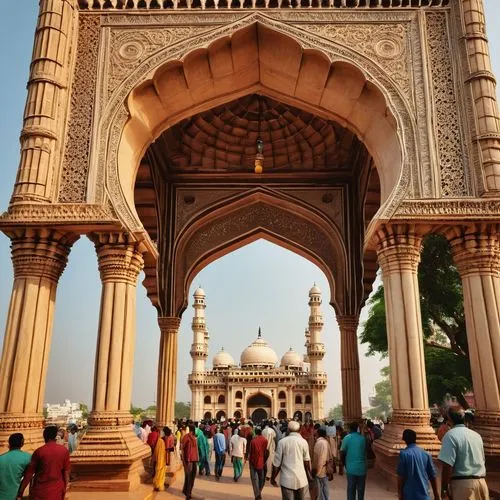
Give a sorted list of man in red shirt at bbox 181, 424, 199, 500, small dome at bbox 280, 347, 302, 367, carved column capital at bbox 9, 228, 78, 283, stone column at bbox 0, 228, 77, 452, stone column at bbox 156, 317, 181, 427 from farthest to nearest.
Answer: small dome at bbox 280, 347, 302, 367
stone column at bbox 156, 317, 181, 427
carved column capital at bbox 9, 228, 78, 283
man in red shirt at bbox 181, 424, 199, 500
stone column at bbox 0, 228, 77, 452

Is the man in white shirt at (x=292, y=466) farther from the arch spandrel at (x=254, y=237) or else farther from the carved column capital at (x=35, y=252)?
the arch spandrel at (x=254, y=237)

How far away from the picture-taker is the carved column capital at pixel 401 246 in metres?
7.55

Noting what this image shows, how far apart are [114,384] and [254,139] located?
8.49 meters

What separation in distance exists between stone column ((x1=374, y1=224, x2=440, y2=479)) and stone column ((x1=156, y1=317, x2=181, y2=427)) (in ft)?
22.7

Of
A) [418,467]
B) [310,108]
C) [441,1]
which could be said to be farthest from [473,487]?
[441,1]

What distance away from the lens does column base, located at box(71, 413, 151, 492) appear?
6.40 metres

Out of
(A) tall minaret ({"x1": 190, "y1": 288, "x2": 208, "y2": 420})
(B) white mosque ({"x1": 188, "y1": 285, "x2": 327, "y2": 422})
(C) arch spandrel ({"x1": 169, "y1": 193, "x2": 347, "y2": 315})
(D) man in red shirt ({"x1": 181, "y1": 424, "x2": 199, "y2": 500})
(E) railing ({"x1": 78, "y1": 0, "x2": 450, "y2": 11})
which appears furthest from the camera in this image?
(B) white mosque ({"x1": 188, "y1": 285, "x2": 327, "y2": 422})

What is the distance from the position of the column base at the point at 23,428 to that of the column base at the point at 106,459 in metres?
0.64

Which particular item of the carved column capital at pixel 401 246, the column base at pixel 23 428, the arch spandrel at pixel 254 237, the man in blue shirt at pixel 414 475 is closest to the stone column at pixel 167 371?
the arch spandrel at pixel 254 237

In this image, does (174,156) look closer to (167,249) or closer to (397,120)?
(167,249)

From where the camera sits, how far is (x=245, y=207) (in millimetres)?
14633

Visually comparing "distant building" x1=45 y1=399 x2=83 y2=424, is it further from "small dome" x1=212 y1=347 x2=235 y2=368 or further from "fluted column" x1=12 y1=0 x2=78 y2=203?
"fluted column" x1=12 y1=0 x2=78 y2=203

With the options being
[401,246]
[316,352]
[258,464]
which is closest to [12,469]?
[258,464]

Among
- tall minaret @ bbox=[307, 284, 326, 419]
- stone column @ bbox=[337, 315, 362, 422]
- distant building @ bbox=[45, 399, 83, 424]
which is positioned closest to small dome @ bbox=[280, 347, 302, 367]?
tall minaret @ bbox=[307, 284, 326, 419]
